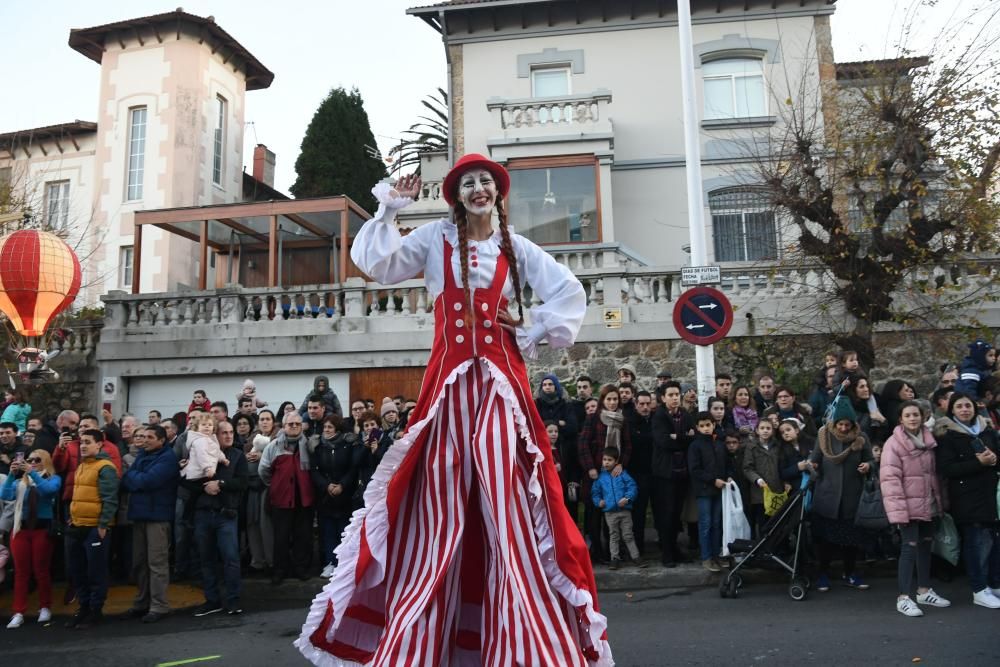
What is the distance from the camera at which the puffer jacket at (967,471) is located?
22.4 ft

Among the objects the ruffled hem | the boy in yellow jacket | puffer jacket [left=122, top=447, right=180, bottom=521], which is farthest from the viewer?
puffer jacket [left=122, top=447, right=180, bottom=521]

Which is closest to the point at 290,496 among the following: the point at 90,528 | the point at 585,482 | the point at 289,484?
the point at 289,484

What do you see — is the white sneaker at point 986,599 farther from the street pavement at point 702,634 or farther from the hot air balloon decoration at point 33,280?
the hot air balloon decoration at point 33,280

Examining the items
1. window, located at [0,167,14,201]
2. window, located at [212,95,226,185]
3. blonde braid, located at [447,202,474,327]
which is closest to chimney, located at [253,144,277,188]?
window, located at [212,95,226,185]

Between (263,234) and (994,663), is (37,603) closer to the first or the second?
(994,663)

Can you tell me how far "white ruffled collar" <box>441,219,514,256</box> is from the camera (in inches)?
148

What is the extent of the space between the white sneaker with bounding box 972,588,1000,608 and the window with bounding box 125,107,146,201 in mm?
23530

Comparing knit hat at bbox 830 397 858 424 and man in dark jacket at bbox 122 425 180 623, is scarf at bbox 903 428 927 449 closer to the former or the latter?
knit hat at bbox 830 397 858 424

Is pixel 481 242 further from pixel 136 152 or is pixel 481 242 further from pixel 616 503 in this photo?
pixel 136 152

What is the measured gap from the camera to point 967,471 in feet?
22.6

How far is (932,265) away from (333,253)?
1444 centimetres

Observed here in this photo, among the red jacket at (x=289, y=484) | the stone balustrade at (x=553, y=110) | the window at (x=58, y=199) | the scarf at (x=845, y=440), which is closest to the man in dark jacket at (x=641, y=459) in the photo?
the scarf at (x=845, y=440)

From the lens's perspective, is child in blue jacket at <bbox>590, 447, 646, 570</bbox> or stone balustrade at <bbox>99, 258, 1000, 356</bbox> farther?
stone balustrade at <bbox>99, 258, 1000, 356</bbox>

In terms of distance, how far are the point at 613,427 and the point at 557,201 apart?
11159 millimetres
